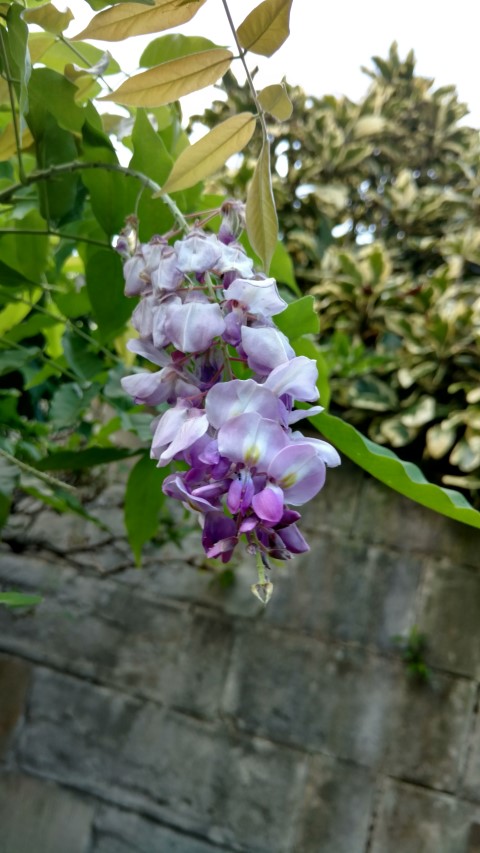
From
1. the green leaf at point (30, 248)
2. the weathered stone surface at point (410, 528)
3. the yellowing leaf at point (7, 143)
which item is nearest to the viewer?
the yellowing leaf at point (7, 143)

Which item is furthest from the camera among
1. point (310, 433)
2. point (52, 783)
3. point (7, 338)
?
point (52, 783)

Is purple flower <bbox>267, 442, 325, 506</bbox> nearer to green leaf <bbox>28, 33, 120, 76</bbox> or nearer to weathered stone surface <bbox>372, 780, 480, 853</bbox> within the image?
green leaf <bbox>28, 33, 120, 76</bbox>

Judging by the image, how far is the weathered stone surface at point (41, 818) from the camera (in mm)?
1508

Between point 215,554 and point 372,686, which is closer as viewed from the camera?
point 215,554

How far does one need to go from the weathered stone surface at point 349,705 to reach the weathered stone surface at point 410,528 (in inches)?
8.9

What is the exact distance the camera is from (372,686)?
4.53ft

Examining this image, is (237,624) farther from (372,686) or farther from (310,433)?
(310,433)

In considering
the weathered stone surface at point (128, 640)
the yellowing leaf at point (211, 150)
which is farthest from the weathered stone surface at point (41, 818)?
the yellowing leaf at point (211, 150)

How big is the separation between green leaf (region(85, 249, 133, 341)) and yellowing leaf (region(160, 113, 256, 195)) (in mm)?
206

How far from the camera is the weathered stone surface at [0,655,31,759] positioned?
1.60m

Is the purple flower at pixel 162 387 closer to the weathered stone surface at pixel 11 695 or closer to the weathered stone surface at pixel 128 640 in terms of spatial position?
the weathered stone surface at pixel 128 640

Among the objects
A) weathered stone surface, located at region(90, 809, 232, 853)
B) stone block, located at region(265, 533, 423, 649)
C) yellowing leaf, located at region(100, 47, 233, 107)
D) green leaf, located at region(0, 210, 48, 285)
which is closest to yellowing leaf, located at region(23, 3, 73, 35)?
yellowing leaf, located at region(100, 47, 233, 107)

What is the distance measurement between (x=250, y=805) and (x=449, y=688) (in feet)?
1.46

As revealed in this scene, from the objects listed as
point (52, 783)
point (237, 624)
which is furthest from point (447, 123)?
point (52, 783)
